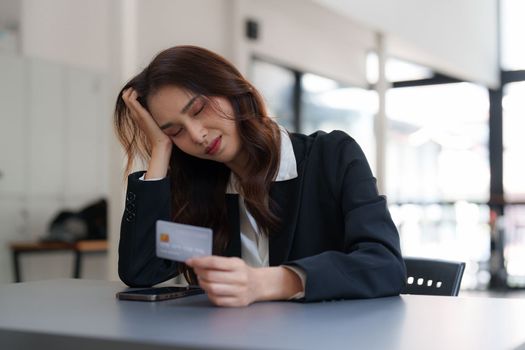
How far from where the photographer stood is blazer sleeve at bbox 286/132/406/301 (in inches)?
46.6

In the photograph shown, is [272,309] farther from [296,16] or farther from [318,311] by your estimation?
[296,16]

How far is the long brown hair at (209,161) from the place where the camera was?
1502 millimetres

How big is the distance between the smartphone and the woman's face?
12.9 inches

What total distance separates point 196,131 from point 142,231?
9.2 inches

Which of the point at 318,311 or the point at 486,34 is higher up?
the point at 486,34

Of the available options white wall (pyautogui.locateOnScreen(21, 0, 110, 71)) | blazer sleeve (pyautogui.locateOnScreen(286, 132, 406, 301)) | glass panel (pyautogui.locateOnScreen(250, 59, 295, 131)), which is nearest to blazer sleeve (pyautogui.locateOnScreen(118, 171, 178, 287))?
blazer sleeve (pyautogui.locateOnScreen(286, 132, 406, 301))

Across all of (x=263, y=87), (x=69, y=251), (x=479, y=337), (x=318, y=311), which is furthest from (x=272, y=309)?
(x=263, y=87)

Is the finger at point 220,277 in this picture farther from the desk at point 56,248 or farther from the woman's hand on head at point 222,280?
the desk at point 56,248

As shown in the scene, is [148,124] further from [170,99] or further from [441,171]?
[441,171]

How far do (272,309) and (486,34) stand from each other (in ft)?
24.4

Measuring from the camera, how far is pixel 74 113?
482cm

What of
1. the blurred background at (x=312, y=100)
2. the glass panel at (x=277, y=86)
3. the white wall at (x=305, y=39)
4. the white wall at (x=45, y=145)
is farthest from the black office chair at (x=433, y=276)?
the glass panel at (x=277, y=86)

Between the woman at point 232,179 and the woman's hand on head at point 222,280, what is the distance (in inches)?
13.6

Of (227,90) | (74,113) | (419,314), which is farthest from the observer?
(74,113)
